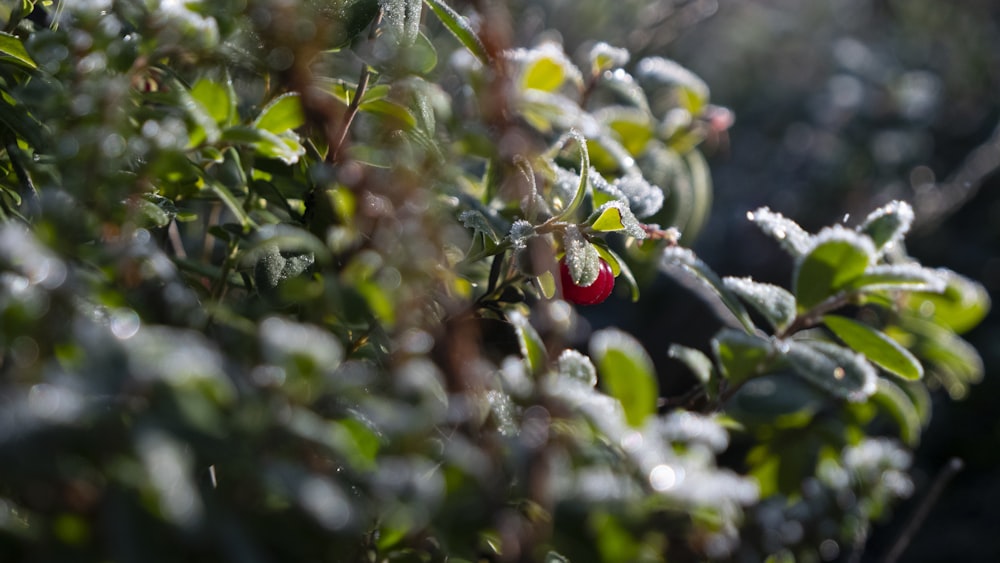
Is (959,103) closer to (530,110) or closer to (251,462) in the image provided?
(530,110)

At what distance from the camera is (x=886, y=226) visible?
1.01 m

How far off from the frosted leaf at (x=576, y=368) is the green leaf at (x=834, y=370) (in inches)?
11.3

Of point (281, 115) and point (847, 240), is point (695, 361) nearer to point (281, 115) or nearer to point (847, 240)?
point (847, 240)

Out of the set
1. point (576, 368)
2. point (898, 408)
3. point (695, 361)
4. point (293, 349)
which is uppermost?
point (293, 349)

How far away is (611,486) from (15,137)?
707 millimetres

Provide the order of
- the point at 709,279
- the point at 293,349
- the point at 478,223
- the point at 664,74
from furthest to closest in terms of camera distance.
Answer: the point at 664,74 → the point at 709,279 → the point at 478,223 → the point at 293,349

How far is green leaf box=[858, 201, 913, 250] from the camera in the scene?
100cm

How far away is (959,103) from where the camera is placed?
3.63 m

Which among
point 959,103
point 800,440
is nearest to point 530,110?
point 800,440

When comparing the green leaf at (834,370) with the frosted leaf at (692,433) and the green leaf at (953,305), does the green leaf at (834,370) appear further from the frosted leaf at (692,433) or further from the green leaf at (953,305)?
the green leaf at (953,305)

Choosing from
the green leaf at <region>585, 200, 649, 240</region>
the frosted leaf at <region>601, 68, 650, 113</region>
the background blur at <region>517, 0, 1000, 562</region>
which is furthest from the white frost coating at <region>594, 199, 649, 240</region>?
the background blur at <region>517, 0, 1000, 562</region>

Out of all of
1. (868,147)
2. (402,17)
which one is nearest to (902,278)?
(402,17)

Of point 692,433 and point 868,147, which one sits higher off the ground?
point 692,433

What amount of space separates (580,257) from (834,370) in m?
0.31
